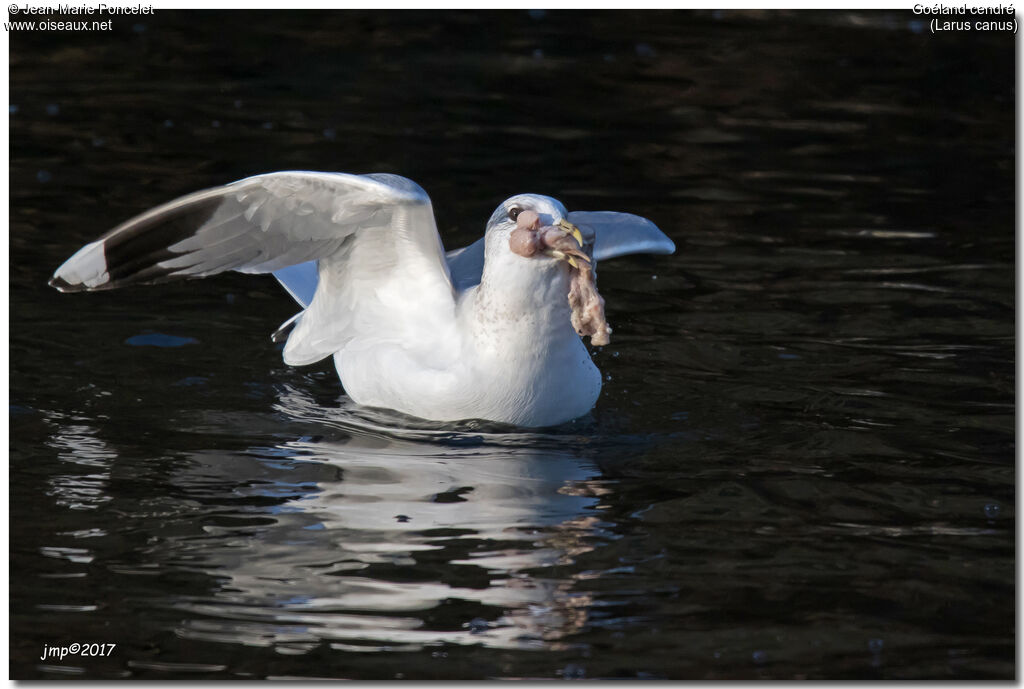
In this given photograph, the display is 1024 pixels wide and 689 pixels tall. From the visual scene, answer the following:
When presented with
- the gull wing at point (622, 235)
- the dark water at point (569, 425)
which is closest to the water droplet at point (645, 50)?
the dark water at point (569, 425)

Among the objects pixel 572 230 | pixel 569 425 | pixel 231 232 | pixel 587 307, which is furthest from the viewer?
pixel 569 425

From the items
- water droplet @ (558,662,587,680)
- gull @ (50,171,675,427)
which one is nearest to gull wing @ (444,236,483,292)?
gull @ (50,171,675,427)

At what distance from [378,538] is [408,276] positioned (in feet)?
5.62

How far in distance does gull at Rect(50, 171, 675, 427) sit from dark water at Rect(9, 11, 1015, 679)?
0.22 meters

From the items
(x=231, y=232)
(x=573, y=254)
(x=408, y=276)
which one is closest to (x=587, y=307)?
(x=573, y=254)

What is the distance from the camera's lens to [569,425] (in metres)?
6.99

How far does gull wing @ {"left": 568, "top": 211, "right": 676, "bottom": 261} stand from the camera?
7598 mm

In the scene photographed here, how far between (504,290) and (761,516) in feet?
4.86

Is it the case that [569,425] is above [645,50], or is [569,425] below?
below

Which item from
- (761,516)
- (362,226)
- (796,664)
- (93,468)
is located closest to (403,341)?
(362,226)

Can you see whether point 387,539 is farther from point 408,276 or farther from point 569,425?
point 408,276

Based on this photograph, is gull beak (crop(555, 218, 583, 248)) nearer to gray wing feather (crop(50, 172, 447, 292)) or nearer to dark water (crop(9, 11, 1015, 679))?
gray wing feather (crop(50, 172, 447, 292))

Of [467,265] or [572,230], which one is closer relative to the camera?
[572,230]

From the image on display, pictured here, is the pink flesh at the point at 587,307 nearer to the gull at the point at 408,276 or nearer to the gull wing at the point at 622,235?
the gull at the point at 408,276
